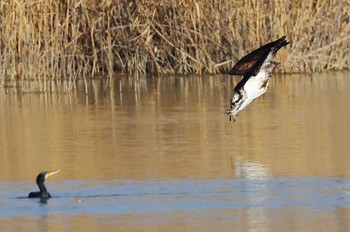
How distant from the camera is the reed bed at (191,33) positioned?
17359 millimetres

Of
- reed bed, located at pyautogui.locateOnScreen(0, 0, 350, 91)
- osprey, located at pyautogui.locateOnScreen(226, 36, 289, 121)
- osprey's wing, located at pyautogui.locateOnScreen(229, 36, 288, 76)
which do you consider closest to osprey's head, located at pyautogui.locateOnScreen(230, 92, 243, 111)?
osprey, located at pyautogui.locateOnScreen(226, 36, 289, 121)

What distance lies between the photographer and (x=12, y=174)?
952cm

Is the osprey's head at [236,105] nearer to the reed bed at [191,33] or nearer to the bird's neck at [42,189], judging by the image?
the bird's neck at [42,189]

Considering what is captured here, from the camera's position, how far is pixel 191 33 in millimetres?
17609

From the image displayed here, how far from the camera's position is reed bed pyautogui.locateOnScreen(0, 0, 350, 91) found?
683 inches

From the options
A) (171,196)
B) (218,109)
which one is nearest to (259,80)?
(171,196)

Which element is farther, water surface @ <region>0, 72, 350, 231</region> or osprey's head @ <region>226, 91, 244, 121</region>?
osprey's head @ <region>226, 91, 244, 121</region>

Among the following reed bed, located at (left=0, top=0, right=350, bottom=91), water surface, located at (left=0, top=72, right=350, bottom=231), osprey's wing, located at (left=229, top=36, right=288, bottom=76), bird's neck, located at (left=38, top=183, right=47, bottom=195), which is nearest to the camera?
water surface, located at (left=0, top=72, right=350, bottom=231)

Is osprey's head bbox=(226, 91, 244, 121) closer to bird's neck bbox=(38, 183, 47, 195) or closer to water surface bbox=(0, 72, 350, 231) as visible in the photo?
water surface bbox=(0, 72, 350, 231)

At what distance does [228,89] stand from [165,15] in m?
2.62

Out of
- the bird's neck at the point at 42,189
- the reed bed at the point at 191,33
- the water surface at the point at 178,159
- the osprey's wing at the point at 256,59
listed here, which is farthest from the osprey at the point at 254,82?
the reed bed at the point at 191,33

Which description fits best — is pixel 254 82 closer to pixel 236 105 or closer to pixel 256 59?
pixel 236 105

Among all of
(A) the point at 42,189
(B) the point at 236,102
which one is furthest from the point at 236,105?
(A) the point at 42,189

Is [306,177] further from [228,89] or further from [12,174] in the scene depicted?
[228,89]
